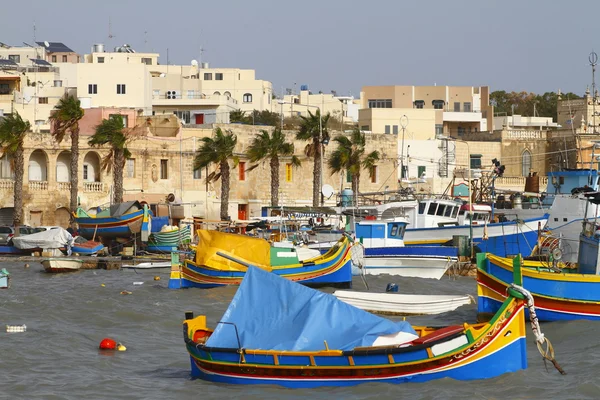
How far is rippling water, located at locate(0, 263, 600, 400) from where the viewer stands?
1827 centimetres

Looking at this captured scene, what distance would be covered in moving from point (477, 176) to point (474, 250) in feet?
36.6

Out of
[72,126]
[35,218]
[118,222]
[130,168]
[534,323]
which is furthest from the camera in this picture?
[130,168]

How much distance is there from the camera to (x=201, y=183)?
63.0m

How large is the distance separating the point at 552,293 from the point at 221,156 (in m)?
36.6

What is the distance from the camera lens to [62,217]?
5853cm

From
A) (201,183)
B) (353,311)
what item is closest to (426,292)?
(353,311)

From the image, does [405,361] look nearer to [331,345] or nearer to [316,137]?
[331,345]

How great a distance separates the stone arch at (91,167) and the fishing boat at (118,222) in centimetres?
810

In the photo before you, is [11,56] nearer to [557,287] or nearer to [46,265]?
[46,265]

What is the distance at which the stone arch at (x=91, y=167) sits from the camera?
60.4 meters

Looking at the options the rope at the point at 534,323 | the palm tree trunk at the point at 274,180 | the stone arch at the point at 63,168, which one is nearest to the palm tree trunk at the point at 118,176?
the stone arch at the point at 63,168

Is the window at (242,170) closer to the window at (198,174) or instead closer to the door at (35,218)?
the window at (198,174)

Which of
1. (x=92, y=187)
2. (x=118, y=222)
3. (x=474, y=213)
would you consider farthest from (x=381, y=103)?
(x=474, y=213)

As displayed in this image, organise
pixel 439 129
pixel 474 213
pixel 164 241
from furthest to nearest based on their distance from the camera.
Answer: pixel 439 129 → pixel 164 241 → pixel 474 213
